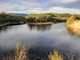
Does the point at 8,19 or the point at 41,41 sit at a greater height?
the point at 41,41

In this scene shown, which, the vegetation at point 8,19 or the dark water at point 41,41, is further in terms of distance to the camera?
the vegetation at point 8,19

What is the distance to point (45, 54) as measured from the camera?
18.8 meters

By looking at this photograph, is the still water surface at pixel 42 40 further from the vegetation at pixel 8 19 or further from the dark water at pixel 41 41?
the vegetation at pixel 8 19

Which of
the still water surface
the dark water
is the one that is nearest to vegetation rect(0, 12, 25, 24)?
the still water surface

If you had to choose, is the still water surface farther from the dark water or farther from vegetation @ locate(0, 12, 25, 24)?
vegetation @ locate(0, 12, 25, 24)

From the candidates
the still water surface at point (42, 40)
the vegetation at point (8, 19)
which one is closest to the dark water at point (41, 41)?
the still water surface at point (42, 40)

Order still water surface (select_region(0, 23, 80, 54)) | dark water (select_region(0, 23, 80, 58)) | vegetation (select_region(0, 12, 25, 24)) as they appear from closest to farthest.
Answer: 1. dark water (select_region(0, 23, 80, 58))
2. still water surface (select_region(0, 23, 80, 54))
3. vegetation (select_region(0, 12, 25, 24))

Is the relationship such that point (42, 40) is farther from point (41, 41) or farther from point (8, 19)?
point (8, 19)

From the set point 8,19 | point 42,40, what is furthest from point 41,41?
point 8,19

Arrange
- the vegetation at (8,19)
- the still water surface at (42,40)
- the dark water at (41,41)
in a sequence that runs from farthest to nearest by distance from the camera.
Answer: the vegetation at (8,19) < the still water surface at (42,40) < the dark water at (41,41)

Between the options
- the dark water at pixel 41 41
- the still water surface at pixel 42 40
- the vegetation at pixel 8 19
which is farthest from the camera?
the vegetation at pixel 8 19

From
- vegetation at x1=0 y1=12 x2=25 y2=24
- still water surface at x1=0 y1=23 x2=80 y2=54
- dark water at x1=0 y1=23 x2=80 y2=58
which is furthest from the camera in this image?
vegetation at x1=0 y1=12 x2=25 y2=24

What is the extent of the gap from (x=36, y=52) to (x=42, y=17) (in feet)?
219

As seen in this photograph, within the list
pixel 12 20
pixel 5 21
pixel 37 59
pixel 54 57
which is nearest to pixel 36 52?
pixel 37 59
